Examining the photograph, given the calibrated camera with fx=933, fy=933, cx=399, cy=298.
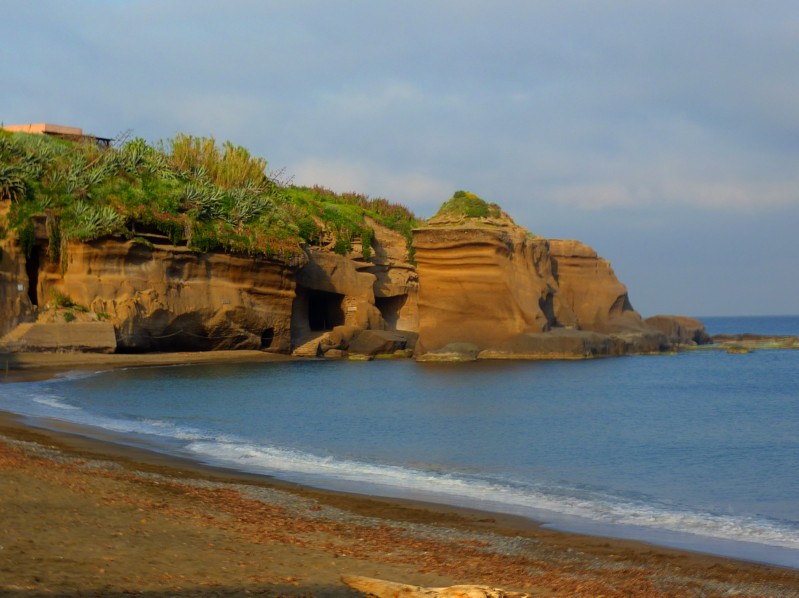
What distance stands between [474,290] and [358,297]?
240 inches

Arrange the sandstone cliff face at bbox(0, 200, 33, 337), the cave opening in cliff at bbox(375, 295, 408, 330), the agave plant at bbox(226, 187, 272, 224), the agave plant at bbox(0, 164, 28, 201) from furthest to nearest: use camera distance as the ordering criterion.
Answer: the cave opening in cliff at bbox(375, 295, 408, 330)
the agave plant at bbox(226, 187, 272, 224)
the agave plant at bbox(0, 164, 28, 201)
the sandstone cliff face at bbox(0, 200, 33, 337)

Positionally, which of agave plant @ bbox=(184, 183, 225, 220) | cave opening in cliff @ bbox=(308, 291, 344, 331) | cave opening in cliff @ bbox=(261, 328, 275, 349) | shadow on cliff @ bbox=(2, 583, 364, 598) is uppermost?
agave plant @ bbox=(184, 183, 225, 220)

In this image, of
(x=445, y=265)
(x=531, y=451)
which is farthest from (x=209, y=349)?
(x=531, y=451)

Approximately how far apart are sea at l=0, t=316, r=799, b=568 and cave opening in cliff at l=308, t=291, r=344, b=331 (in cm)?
1136

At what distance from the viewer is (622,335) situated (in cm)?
5081

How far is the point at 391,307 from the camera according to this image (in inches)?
2074

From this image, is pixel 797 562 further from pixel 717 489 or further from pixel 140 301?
pixel 140 301

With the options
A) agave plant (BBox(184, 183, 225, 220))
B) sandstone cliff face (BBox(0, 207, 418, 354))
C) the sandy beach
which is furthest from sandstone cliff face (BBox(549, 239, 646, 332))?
the sandy beach

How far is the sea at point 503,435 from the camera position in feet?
39.9

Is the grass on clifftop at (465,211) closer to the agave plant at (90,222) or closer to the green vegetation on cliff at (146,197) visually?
the green vegetation on cliff at (146,197)

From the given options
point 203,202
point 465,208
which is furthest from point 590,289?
point 203,202

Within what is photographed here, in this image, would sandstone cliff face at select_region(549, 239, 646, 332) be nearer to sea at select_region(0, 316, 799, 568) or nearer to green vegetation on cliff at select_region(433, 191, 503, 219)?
green vegetation on cliff at select_region(433, 191, 503, 219)

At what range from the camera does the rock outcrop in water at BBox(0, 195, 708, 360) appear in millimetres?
36875

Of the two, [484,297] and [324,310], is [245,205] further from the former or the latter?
[484,297]
